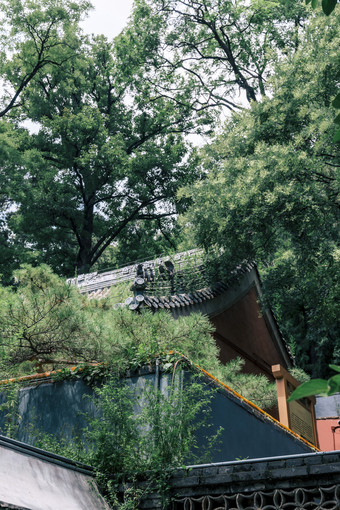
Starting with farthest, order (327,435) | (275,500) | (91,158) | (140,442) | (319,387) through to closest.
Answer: (91,158)
(327,435)
(140,442)
(275,500)
(319,387)

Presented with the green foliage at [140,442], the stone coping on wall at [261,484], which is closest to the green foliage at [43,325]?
the green foliage at [140,442]

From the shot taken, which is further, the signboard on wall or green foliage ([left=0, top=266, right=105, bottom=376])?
the signboard on wall

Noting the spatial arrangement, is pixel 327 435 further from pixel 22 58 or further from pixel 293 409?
pixel 22 58

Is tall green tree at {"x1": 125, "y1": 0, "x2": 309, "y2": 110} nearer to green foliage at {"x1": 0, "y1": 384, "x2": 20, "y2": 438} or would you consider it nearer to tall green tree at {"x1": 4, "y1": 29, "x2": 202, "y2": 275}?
tall green tree at {"x1": 4, "y1": 29, "x2": 202, "y2": 275}

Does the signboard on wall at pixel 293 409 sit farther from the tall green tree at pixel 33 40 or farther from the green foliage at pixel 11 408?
the tall green tree at pixel 33 40

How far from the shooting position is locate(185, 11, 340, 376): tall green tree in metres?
10.9

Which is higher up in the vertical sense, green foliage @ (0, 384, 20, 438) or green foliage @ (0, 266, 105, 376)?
green foliage @ (0, 266, 105, 376)

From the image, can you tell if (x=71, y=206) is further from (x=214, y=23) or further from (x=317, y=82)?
(x=317, y=82)

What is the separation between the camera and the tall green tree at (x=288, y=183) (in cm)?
1090

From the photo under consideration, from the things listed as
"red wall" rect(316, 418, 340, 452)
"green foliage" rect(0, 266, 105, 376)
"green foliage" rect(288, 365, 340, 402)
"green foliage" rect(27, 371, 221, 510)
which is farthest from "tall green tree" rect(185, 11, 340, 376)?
"green foliage" rect(288, 365, 340, 402)

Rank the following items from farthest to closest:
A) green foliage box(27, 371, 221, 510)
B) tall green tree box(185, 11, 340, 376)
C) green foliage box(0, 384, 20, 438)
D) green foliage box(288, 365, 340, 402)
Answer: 1. tall green tree box(185, 11, 340, 376)
2. green foliage box(0, 384, 20, 438)
3. green foliage box(27, 371, 221, 510)
4. green foliage box(288, 365, 340, 402)

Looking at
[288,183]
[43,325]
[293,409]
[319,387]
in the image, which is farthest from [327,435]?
[319,387]

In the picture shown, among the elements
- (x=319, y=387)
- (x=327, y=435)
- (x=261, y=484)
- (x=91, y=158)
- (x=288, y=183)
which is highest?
(x=91, y=158)

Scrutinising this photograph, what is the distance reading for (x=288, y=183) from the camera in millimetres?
10828
